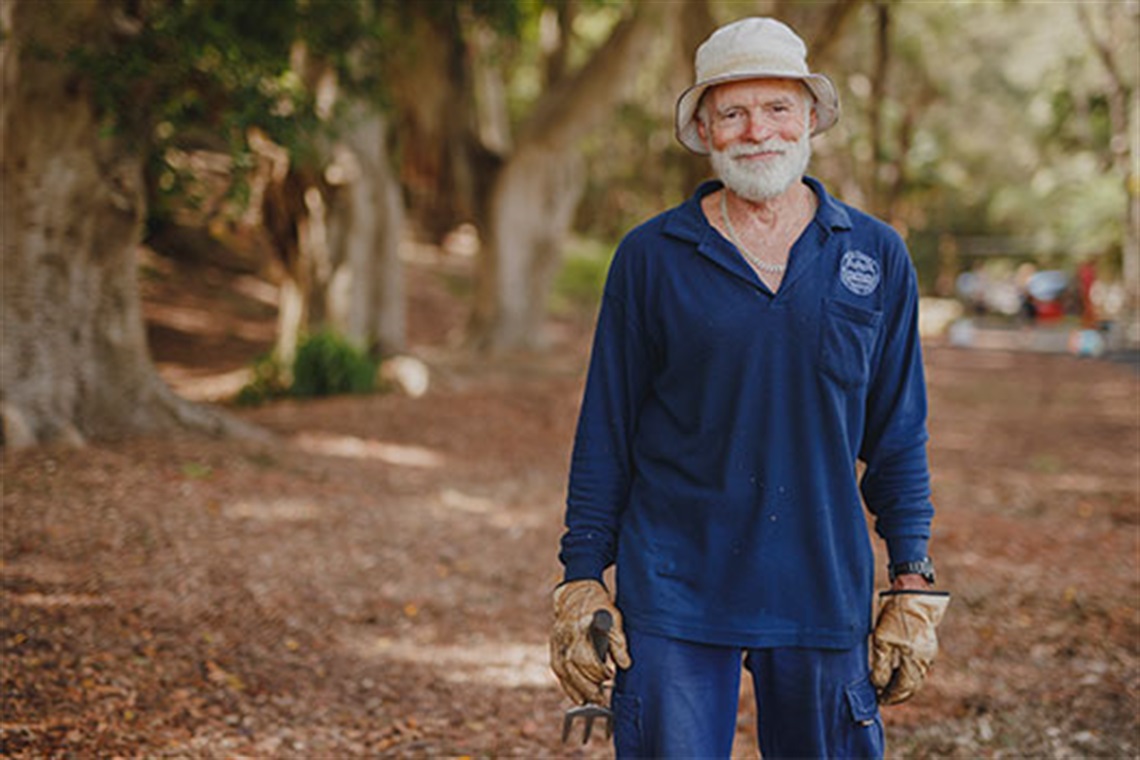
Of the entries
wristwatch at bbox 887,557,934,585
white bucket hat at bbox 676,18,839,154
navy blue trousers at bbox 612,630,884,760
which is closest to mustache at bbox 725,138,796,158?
white bucket hat at bbox 676,18,839,154

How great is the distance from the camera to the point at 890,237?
2.77m

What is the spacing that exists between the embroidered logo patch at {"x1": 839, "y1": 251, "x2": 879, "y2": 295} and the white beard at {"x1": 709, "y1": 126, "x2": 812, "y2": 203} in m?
0.23

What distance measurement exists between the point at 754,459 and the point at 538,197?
50.6ft

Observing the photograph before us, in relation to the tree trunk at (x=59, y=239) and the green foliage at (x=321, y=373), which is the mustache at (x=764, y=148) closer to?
the tree trunk at (x=59, y=239)

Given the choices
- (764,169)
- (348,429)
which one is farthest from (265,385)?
(764,169)

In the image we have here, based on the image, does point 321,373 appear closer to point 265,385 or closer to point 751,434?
point 265,385

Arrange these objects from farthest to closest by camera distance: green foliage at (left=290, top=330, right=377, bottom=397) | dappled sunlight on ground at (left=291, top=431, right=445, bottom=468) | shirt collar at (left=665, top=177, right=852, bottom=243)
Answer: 1. green foliage at (left=290, top=330, right=377, bottom=397)
2. dappled sunlight on ground at (left=291, top=431, right=445, bottom=468)
3. shirt collar at (left=665, top=177, right=852, bottom=243)

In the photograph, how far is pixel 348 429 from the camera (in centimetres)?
1155

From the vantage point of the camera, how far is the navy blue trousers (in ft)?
8.62

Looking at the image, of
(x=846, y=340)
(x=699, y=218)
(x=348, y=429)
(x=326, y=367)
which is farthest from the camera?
(x=326, y=367)

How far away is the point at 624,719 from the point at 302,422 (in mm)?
9440

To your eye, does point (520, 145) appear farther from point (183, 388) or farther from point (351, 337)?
point (183, 388)

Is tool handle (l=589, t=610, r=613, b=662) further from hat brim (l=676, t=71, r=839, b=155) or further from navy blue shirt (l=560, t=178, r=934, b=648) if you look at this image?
hat brim (l=676, t=71, r=839, b=155)

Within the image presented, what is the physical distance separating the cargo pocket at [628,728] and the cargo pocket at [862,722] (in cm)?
48
